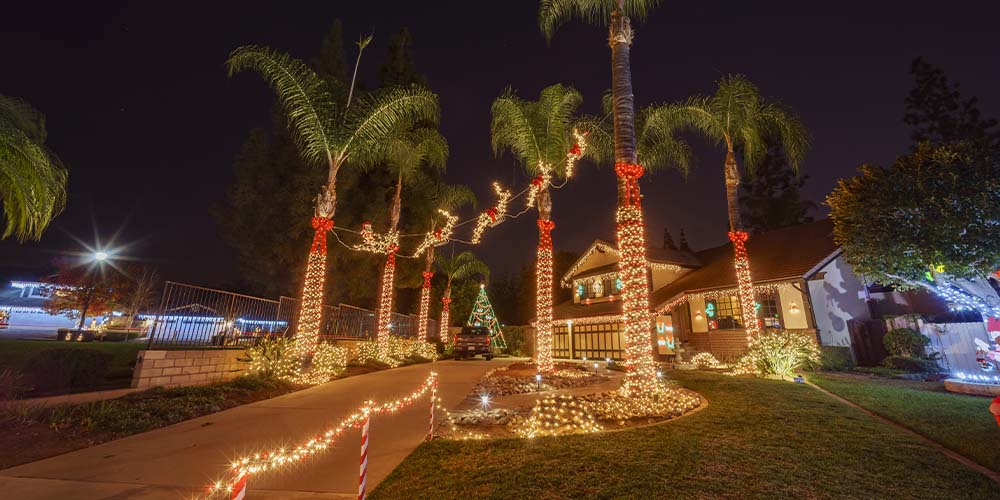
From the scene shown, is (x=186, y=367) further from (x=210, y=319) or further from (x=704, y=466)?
(x=704, y=466)

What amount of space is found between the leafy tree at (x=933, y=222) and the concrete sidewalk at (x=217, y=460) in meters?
12.4

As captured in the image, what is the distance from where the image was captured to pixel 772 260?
17.7 m

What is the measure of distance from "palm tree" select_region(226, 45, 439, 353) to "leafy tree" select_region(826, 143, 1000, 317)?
1325cm

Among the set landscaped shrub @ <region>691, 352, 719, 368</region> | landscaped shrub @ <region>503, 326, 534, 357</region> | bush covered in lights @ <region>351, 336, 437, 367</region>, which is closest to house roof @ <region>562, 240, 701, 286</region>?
landscaped shrub @ <region>503, 326, 534, 357</region>

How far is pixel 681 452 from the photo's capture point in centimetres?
457

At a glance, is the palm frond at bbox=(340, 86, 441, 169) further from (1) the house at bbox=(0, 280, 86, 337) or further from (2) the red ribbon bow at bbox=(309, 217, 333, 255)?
(1) the house at bbox=(0, 280, 86, 337)

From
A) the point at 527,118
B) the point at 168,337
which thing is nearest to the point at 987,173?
the point at 527,118

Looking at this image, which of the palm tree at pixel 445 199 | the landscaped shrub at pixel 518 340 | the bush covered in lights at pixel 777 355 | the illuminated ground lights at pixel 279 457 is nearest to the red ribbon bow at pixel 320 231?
the illuminated ground lights at pixel 279 457

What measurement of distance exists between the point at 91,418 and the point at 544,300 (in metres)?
10.2

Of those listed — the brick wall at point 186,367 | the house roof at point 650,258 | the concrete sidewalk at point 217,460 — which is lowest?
the concrete sidewalk at point 217,460

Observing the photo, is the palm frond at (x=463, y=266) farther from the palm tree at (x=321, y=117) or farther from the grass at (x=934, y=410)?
the grass at (x=934, y=410)

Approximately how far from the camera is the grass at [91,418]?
479 cm

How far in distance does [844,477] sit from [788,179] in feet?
130

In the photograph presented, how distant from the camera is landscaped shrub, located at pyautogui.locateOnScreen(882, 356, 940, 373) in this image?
38.7 ft
